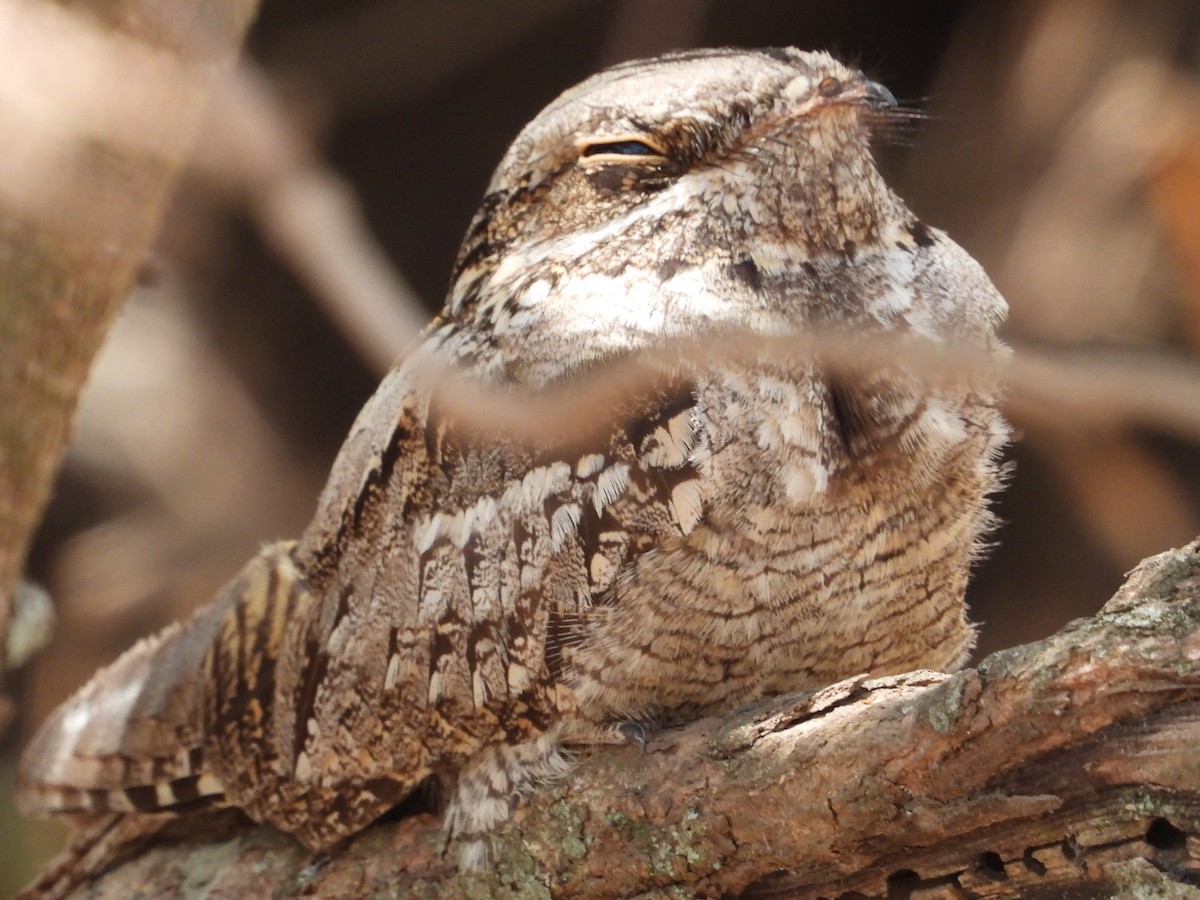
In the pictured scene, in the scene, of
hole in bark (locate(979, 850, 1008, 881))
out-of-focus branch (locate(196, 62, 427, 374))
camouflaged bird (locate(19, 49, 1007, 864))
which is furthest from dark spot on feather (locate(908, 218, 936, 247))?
out-of-focus branch (locate(196, 62, 427, 374))

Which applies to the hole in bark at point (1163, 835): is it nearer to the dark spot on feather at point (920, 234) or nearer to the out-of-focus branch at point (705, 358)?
the out-of-focus branch at point (705, 358)

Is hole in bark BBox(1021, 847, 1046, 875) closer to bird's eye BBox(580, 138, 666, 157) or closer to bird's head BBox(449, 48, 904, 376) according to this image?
bird's head BBox(449, 48, 904, 376)

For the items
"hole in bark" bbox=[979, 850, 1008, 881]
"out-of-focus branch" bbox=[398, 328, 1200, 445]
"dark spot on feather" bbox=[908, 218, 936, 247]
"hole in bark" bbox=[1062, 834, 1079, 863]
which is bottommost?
"hole in bark" bbox=[979, 850, 1008, 881]

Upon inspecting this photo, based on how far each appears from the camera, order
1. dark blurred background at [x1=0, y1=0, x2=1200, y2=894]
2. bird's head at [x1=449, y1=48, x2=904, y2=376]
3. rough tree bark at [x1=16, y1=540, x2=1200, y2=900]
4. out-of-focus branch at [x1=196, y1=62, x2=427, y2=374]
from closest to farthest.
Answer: rough tree bark at [x1=16, y1=540, x2=1200, y2=900], bird's head at [x1=449, y1=48, x2=904, y2=376], out-of-focus branch at [x1=196, y1=62, x2=427, y2=374], dark blurred background at [x1=0, y1=0, x2=1200, y2=894]

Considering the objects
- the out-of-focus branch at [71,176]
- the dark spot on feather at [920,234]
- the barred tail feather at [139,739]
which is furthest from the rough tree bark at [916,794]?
the out-of-focus branch at [71,176]

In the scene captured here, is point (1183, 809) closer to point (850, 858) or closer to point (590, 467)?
point (850, 858)

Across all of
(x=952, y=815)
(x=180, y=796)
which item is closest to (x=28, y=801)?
(x=180, y=796)

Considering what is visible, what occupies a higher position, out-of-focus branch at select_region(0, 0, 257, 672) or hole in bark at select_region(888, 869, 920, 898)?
out-of-focus branch at select_region(0, 0, 257, 672)
